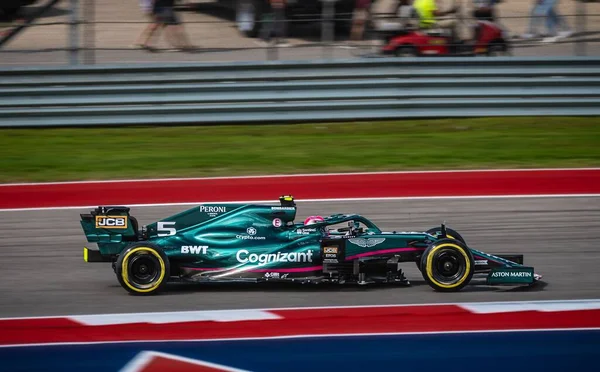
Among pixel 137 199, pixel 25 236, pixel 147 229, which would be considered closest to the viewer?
pixel 147 229

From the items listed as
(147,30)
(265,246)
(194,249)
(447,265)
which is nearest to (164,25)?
(147,30)

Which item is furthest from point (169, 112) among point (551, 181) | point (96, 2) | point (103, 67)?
point (551, 181)

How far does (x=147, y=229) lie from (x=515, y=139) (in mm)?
7942

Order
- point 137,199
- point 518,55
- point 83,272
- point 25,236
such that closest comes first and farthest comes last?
point 83,272
point 25,236
point 137,199
point 518,55

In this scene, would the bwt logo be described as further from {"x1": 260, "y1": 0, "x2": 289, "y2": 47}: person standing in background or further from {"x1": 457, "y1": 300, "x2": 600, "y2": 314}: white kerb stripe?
{"x1": 260, "y1": 0, "x2": 289, "y2": 47}: person standing in background

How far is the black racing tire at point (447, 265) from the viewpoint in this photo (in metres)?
6.89

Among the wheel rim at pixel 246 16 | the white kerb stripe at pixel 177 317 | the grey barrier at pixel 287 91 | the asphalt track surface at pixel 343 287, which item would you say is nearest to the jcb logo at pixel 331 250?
the asphalt track surface at pixel 343 287

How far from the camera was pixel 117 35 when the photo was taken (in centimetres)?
1410

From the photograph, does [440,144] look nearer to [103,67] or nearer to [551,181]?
[551,181]

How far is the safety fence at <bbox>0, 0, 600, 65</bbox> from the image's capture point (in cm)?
1400

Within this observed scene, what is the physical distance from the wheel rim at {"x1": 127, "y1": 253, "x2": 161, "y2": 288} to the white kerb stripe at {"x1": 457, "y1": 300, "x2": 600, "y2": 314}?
247 centimetres

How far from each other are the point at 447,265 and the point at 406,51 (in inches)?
322

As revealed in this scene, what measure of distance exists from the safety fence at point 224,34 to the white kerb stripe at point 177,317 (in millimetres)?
7980

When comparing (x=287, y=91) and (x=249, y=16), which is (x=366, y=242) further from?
(x=249, y=16)
